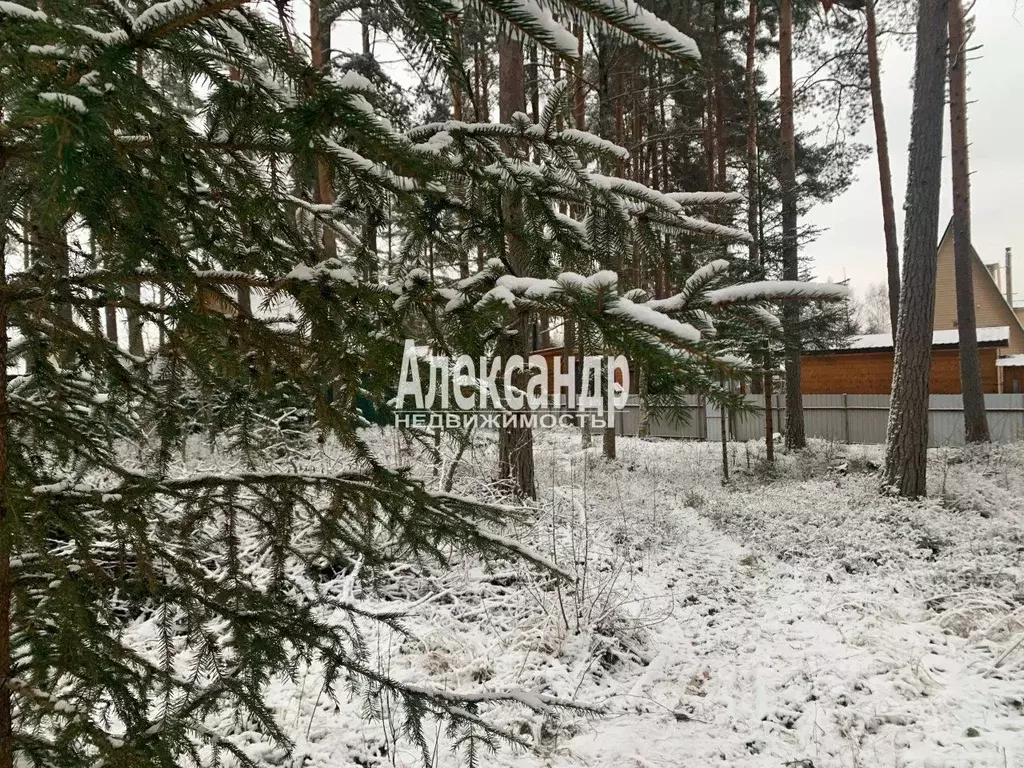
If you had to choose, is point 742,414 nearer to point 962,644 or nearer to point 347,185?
point 347,185

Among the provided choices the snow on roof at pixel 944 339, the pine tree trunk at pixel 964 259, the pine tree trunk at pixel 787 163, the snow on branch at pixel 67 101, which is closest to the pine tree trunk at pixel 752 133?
the pine tree trunk at pixel 787 163

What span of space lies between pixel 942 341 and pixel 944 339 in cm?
77

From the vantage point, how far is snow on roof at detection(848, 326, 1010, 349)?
46.5 feet

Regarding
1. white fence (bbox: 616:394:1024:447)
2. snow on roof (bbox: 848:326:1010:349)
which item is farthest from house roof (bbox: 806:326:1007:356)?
white fence (bbox: 616:394:1024:447)

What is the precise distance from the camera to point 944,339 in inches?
597

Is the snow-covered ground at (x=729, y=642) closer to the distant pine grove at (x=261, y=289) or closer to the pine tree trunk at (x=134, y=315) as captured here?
the distant pine grove at (x=261, y=289)

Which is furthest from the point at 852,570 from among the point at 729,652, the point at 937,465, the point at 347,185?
the point at 347,185

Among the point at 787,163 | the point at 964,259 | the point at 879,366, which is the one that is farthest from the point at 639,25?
the point at 879,366

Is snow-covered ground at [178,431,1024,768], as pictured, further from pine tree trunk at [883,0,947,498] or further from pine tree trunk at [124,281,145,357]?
pine tree trunk at [124,281,145,357]

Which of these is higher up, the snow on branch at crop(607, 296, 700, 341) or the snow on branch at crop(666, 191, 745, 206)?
the snow on branch at crop(666, 191, 745, 206)

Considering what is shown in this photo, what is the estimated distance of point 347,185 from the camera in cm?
148

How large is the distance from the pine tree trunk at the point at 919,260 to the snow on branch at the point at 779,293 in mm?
7546

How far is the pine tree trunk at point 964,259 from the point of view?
10148mm

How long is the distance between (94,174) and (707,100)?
43.5ft
